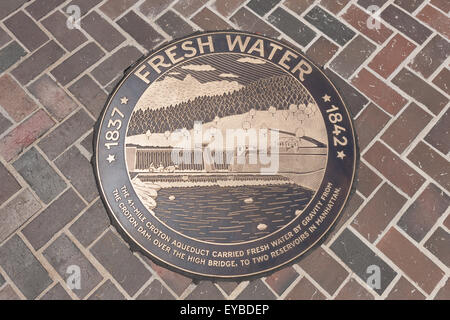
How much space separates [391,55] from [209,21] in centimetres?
121

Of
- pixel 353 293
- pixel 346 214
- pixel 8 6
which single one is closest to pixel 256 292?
pixel 353 293

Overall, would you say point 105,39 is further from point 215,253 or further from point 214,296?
point 214,296

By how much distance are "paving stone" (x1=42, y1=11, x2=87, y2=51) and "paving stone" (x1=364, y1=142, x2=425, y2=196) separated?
194 cm

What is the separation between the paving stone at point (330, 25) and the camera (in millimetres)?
2367

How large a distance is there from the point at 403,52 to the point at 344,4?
520 millimetres

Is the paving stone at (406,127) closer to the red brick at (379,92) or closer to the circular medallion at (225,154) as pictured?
the red brick at (379,92)

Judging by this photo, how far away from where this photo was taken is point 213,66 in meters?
2.22

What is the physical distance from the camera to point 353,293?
1826mm

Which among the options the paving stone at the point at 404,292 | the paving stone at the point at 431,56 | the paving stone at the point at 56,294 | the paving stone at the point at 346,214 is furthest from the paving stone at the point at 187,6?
the paving stone at the point at 404,292

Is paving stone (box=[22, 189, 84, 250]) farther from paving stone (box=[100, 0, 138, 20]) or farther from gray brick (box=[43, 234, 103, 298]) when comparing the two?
paving stone (box=[100, 0, 138, 20])

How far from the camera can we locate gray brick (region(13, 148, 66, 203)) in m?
2.00

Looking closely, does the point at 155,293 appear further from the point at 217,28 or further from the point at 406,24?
the point at 406,24

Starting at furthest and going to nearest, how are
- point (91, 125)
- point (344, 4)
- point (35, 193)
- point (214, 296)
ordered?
1. point (344, 4)
2. point (91, 125)
3. point (35, 193)
4. point (214, 296)

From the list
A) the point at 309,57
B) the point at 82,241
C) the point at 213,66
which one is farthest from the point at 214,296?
the point at 309,57
